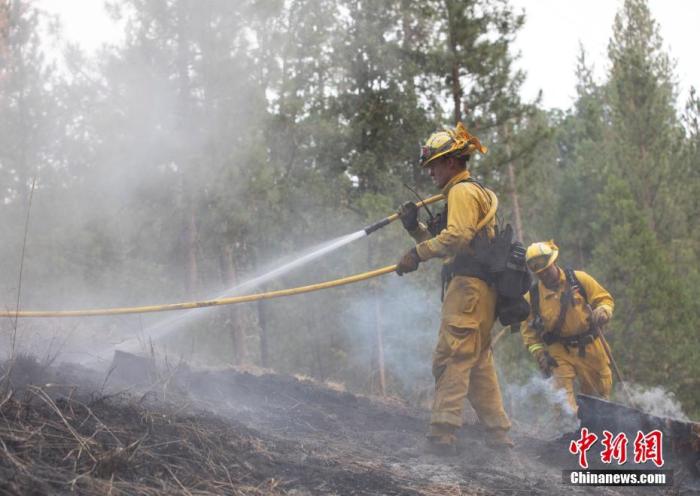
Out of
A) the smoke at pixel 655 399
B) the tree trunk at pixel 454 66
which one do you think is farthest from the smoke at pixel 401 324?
the tree trunk at pixel 454 66

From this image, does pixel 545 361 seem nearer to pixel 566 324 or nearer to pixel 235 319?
pixel 566 324

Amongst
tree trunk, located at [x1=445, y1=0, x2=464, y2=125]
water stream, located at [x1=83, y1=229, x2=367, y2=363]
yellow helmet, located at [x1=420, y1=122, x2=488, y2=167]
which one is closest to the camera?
yellow helmet, located at [x1=420, y1=122, x2=488, y2=167]

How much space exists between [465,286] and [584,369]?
238 centimetres

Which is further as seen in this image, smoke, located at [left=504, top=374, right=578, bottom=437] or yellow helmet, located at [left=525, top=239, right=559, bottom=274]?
smoke, located at [left=504, top=374, right=578, bottom=437]

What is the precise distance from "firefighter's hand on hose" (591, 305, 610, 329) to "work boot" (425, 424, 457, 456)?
2276 millimetres

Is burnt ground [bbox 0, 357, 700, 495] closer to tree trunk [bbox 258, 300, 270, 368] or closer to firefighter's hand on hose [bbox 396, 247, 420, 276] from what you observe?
firefighter's hand on hose [bbox 396, 247, 420, 276]

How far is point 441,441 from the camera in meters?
4.98

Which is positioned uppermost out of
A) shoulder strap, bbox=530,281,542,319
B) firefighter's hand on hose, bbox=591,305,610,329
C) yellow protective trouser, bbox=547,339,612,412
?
shoulder strap, bbox=530,281,542,319

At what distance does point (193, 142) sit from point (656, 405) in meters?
8.21

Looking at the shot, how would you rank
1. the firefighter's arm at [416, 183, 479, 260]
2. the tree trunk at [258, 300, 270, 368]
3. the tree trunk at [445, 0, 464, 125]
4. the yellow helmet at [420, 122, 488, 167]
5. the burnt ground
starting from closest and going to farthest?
the burnt ground
the firefighter's arm at [416, 183, 479, 260]
the yellow helmet at [420, 122, 488, 167]
the tree trunk at [445, 0, 464, 125]
the tree trunk at [258, 300, 270, 368]

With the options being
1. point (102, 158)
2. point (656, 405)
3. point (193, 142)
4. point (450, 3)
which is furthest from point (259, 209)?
point (656, 405)

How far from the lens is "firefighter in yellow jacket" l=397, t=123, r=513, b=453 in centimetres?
500

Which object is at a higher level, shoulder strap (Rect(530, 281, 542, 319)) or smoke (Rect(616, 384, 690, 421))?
shoulder strap (Rect(530, 281, 542, 319))

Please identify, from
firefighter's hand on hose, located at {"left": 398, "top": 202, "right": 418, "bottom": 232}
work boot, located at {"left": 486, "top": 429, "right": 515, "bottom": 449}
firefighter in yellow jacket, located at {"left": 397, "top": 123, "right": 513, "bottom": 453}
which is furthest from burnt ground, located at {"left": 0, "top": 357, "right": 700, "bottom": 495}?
firefighter's hand on hose, located at {"left": 398, "top": 202, "right": 418, "bottom": 232}
